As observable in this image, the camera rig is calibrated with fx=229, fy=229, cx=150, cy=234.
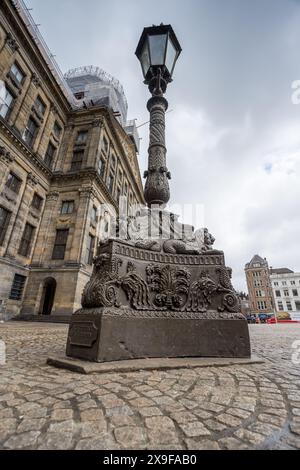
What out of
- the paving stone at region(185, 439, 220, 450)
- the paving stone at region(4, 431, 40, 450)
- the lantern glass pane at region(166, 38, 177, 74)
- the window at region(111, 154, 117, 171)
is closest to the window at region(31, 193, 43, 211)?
the window at region(111, 154, 117, 171)

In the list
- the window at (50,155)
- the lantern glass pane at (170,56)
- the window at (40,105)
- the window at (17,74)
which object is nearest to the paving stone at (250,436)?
the lantern glass pane at (170,56)

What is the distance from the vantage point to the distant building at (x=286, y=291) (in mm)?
61438

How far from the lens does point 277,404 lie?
1720mm

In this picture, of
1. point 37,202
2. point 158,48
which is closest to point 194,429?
point 158,48

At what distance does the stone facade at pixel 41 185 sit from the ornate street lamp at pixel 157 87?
13353 millimetres

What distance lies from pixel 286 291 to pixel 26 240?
6783 centimetres

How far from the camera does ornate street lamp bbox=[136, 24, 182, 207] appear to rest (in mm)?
4926

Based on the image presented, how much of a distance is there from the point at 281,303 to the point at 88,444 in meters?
73.7

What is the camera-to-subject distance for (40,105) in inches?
799

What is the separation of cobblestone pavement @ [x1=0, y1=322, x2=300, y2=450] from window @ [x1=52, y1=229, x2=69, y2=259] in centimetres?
1663

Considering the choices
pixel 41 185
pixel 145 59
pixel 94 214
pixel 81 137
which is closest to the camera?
pixel 145 59

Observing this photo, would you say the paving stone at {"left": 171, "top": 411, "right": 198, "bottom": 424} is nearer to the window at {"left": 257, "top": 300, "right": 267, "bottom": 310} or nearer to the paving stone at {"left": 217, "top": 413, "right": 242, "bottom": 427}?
the paving stone at {"left": 217, "top": 413, "right": 242, "bottom": 427}

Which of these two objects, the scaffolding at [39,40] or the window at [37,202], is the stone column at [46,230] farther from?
the scaffolding at [39,40]

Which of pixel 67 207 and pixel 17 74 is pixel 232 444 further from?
pixel 17 74
